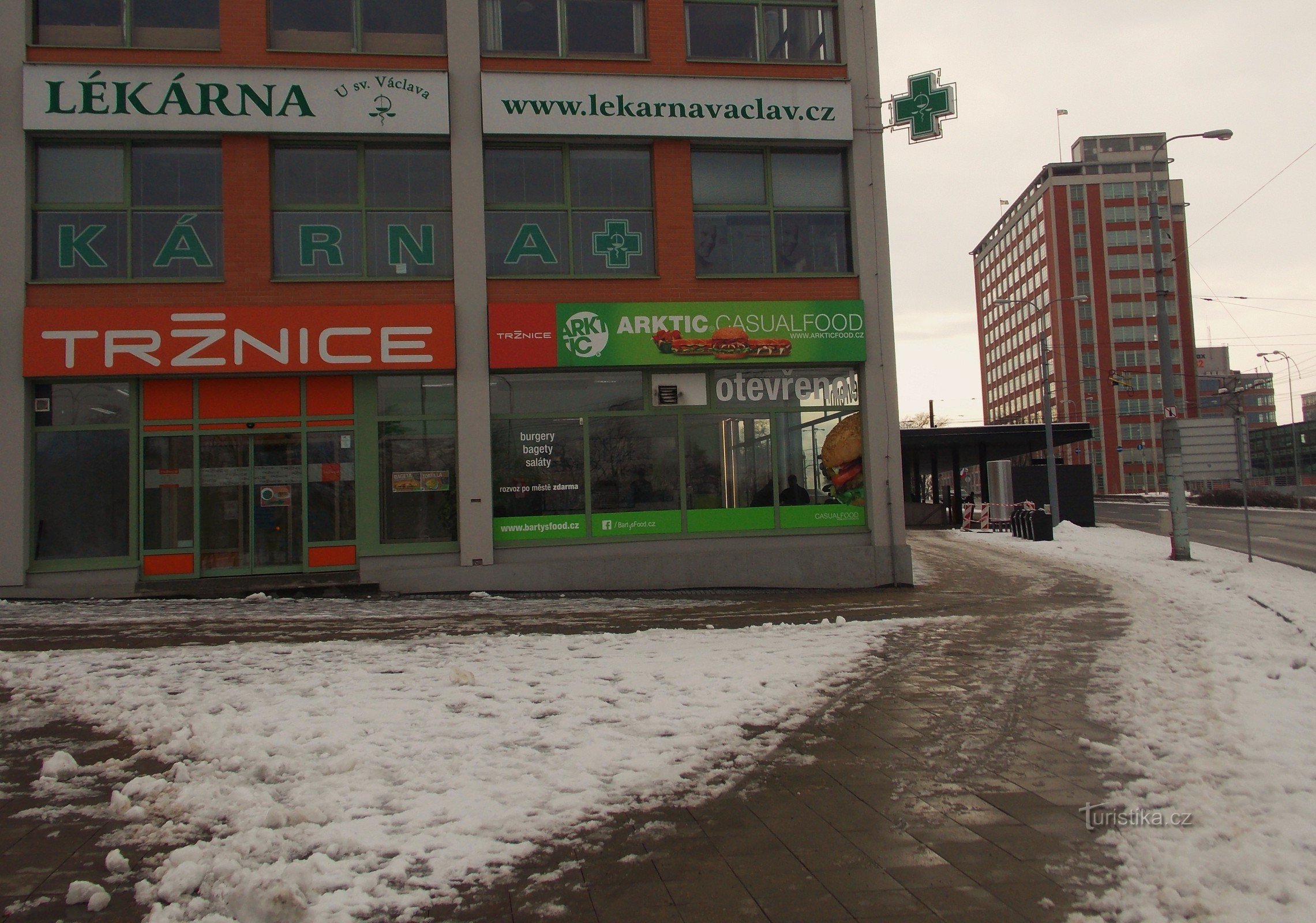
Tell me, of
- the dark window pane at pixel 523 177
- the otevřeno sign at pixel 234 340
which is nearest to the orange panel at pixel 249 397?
the otevřeno sign at pixel 234 340

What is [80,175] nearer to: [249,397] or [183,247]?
[183,247]

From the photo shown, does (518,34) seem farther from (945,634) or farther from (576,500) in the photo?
(945,634)

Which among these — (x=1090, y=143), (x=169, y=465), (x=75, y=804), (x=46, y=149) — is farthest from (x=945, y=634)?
(x=1090, y=143)

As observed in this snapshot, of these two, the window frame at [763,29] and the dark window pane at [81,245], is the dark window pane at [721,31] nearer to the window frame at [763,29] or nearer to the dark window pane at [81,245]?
the window frame at [763,29]

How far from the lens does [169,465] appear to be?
14344mm

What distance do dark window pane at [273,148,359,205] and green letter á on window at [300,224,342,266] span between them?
404mm

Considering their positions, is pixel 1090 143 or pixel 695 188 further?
pixel 1090 143

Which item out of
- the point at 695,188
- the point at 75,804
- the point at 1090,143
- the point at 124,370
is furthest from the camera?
the point at 1090,143

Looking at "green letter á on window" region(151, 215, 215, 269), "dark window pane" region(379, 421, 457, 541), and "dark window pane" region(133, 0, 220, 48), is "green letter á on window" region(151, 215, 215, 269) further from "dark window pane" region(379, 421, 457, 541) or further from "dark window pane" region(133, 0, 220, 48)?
"dark window pane" region(379, 421, 457, 541)

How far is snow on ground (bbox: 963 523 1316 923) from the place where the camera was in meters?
3.65

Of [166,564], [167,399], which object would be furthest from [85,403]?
[166,564]

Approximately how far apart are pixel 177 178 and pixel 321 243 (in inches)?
96.2

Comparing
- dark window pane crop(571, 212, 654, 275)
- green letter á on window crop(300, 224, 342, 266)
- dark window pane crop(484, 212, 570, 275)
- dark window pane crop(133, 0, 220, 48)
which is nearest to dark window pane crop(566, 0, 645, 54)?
dark window pane crop(571, 212, 654, 275)

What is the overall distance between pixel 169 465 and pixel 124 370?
155 centimetres
